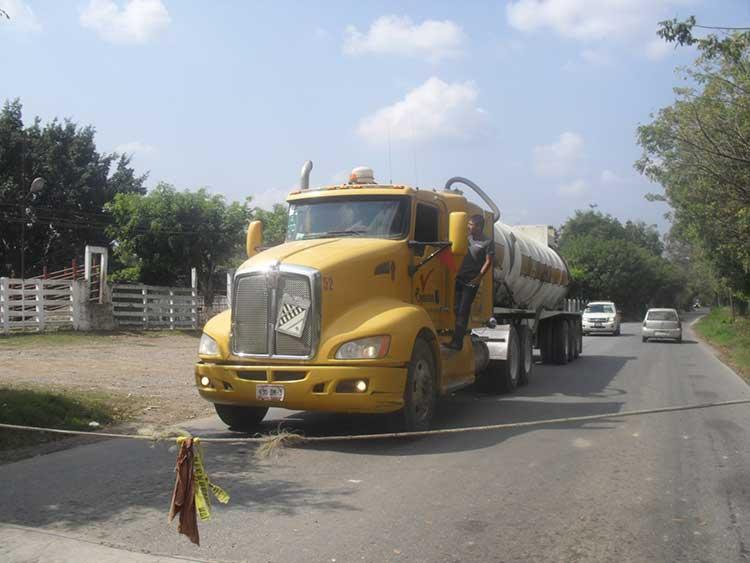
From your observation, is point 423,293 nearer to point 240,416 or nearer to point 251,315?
point 251,315

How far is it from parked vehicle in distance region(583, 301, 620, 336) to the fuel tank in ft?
63.6

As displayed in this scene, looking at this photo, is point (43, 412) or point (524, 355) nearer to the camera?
point (43, 412)

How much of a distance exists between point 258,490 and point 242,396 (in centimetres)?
206

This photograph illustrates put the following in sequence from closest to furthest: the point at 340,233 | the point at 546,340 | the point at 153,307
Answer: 1. the point at 340,233
2. the point at 546,340
3. the point at 153,307

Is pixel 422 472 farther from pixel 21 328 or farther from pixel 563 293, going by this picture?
pixel 21 328

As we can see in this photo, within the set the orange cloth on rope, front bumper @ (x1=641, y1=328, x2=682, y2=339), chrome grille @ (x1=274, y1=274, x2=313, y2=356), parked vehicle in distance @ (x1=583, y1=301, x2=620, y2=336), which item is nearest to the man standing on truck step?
chrome grille @ (x1=274, y1=274, x2=313, y2=356)

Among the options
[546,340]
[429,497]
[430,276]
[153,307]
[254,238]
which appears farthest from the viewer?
[153,307]

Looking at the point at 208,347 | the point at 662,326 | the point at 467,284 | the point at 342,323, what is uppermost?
the point at 467,284

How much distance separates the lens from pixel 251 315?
8352 millimetres

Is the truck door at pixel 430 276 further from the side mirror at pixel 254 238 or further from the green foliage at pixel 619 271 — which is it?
the green foliage at pixel 619 271

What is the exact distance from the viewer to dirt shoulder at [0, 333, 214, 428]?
431 inches

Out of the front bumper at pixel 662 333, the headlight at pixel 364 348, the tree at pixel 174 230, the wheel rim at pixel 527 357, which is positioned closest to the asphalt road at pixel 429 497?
the headlight at pixel 364 348

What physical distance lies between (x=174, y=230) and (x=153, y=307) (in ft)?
15.5

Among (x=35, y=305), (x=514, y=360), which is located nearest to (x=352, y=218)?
(x=514, y=360)
